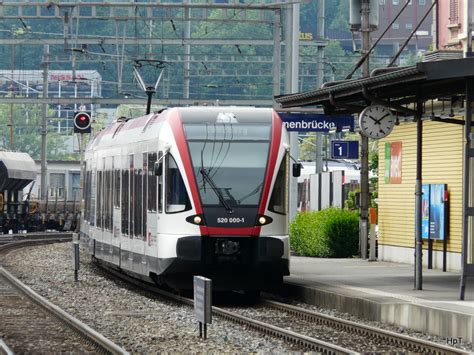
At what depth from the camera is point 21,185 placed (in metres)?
61.4

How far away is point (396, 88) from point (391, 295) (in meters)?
3.40

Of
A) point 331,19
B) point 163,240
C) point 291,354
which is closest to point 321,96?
point 163,240

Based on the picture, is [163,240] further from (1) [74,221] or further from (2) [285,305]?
(1) [74,221]

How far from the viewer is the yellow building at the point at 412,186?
89.2 feet

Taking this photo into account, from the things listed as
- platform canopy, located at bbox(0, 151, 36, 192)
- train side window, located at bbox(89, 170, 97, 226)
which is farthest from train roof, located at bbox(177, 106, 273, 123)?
platform canopy, located at bbox(0, 151, 36, 192)

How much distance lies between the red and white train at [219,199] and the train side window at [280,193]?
16 mm

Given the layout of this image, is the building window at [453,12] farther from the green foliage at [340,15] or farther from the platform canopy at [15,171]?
the green foliage at [340,15]

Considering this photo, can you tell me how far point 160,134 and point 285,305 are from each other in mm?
3506

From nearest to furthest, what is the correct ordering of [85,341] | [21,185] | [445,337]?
1. [85,341]
2. [445,337]
3. [21,185]

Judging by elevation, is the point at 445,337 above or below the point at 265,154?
below

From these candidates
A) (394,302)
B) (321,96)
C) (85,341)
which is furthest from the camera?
(321,96)

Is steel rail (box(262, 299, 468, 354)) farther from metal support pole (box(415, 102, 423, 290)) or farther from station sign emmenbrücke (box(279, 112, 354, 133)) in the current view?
station sign emmenbrücke (box(279, 112, 354, 133))

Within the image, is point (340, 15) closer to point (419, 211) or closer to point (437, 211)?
point (437, 211)

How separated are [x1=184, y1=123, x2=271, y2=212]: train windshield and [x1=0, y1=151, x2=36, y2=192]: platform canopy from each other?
3523 cm
